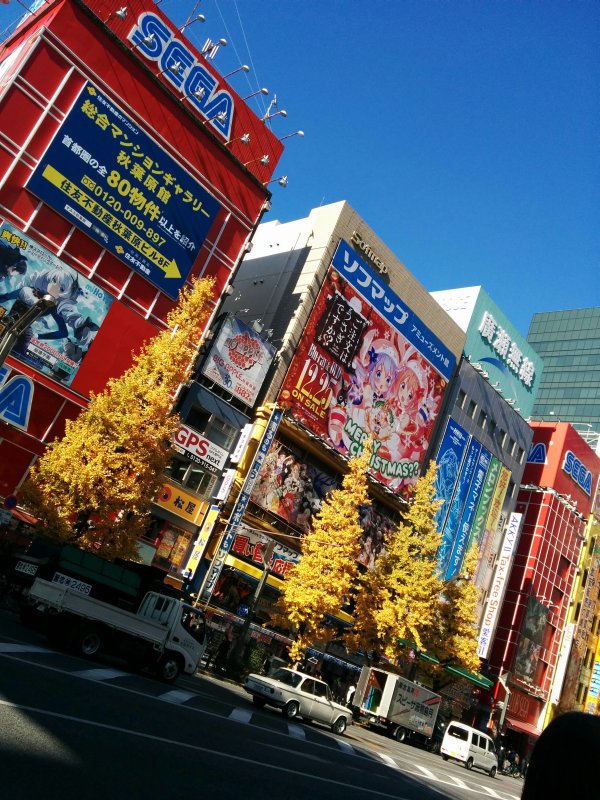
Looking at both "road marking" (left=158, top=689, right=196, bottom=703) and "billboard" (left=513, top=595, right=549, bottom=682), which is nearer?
"road marking" (left=158, top=689, right=196, bottom=703)

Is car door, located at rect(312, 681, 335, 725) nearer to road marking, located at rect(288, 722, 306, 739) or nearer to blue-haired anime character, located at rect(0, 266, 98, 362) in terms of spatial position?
road marking, located at rect(288, 722, 306, 739)

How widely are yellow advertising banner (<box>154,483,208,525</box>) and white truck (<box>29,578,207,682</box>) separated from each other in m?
11.8

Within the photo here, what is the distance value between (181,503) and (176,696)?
17356mm

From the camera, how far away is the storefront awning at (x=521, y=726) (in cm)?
4744

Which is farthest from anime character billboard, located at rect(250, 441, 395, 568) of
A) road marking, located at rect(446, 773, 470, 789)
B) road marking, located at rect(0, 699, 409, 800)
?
road marking, located at rect(0, 699, 409, 800)

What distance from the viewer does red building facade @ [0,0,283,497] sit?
27.3 m

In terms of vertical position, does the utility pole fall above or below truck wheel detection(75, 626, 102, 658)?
above

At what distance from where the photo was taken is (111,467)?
23.7 meters

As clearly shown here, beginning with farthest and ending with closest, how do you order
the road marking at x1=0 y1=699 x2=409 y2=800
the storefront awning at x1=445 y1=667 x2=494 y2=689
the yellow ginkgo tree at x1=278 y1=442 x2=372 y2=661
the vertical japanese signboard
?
the storefront awning at x1=445 y1=667 x2=494 y2=689 → the vertical japanese signboard → the yellow ginkgo tree at x1=278 y1=442 x2=372 y2=661 → the road marking at x1=0 y1=699 x2=409 y2=800

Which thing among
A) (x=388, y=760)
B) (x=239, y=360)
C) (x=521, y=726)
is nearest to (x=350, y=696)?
(x=388, y=760)

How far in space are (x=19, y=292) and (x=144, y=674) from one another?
16.1 metres

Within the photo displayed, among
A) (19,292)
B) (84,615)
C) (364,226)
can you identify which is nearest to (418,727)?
(84,615)

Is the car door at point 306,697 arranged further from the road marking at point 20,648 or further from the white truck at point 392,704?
the white truck at point 392,704

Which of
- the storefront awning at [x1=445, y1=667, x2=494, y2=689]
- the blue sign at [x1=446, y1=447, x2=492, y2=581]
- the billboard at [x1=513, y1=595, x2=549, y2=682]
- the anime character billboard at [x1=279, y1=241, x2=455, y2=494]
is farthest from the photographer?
the billboard at [x1=513, y1=595, x2=549, y2=682]
